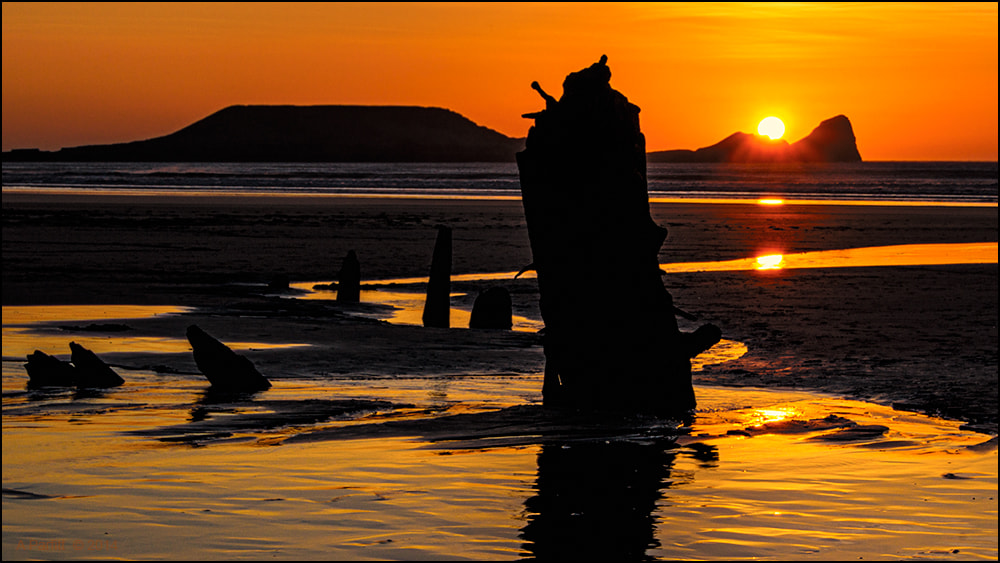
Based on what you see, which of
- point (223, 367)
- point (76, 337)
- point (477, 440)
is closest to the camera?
point (477, 440)

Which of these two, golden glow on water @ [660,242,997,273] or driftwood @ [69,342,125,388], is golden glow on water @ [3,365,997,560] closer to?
driftwood @ [69,342,125,388]

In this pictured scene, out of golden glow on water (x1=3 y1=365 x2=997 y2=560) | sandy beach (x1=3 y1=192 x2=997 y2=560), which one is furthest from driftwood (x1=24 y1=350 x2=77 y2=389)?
golden glow on water (x1=3 y1=365 x2=997 y2=560)

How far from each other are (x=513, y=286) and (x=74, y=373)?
549 inches

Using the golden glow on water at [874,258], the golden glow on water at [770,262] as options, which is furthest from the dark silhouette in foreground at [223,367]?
the golden glow on water at [770,262]

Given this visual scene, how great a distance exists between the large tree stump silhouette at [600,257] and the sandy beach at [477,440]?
219 millimetres

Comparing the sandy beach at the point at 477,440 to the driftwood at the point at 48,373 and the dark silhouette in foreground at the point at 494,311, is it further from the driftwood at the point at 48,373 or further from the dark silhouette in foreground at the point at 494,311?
the dark silhouette in foreground at the point at 494,311

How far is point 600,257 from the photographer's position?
10125mm

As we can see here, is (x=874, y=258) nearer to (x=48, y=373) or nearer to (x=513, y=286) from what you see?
(x=513, y=286)

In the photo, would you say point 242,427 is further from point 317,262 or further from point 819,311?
point 317,262

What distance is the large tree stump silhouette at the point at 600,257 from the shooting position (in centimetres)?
1000

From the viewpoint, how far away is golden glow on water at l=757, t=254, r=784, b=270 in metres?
28.8

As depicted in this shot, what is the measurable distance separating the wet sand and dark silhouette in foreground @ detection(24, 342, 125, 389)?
97.2 inches

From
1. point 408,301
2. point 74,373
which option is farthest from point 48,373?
point 408,301

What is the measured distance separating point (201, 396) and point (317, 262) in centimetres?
1925
